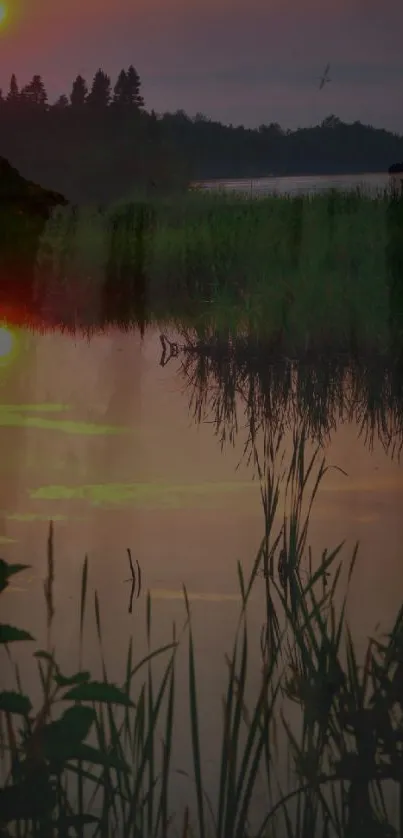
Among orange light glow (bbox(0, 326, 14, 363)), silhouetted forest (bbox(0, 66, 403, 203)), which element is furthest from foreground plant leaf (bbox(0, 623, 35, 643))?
silhouetted forest (bbox(0, 66, 403, 203))

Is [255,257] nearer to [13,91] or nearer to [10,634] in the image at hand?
[13,91]

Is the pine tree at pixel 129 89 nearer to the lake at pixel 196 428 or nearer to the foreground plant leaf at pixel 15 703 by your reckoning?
the lake at pixel 196 428

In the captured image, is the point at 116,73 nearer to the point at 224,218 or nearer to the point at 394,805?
the point at 224,218

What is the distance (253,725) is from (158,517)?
22 centimetres

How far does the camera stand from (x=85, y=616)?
1.00m

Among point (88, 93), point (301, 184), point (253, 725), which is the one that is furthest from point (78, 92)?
point (253, 725)

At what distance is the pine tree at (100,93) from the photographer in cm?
104

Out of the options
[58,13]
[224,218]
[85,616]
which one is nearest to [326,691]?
[85,616]

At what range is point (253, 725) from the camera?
3.15ft

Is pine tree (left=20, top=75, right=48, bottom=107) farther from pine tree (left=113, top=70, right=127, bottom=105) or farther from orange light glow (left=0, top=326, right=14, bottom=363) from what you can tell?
orange light glow (left=0, top=326, right=14, bottom=363)

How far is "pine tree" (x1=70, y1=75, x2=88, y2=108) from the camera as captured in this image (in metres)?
1.04

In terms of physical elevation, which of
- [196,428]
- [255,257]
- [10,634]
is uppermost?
[255,257]

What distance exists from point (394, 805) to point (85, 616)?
1.12 ft

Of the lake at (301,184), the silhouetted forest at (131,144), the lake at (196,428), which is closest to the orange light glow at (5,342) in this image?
the lake at (196,428)
